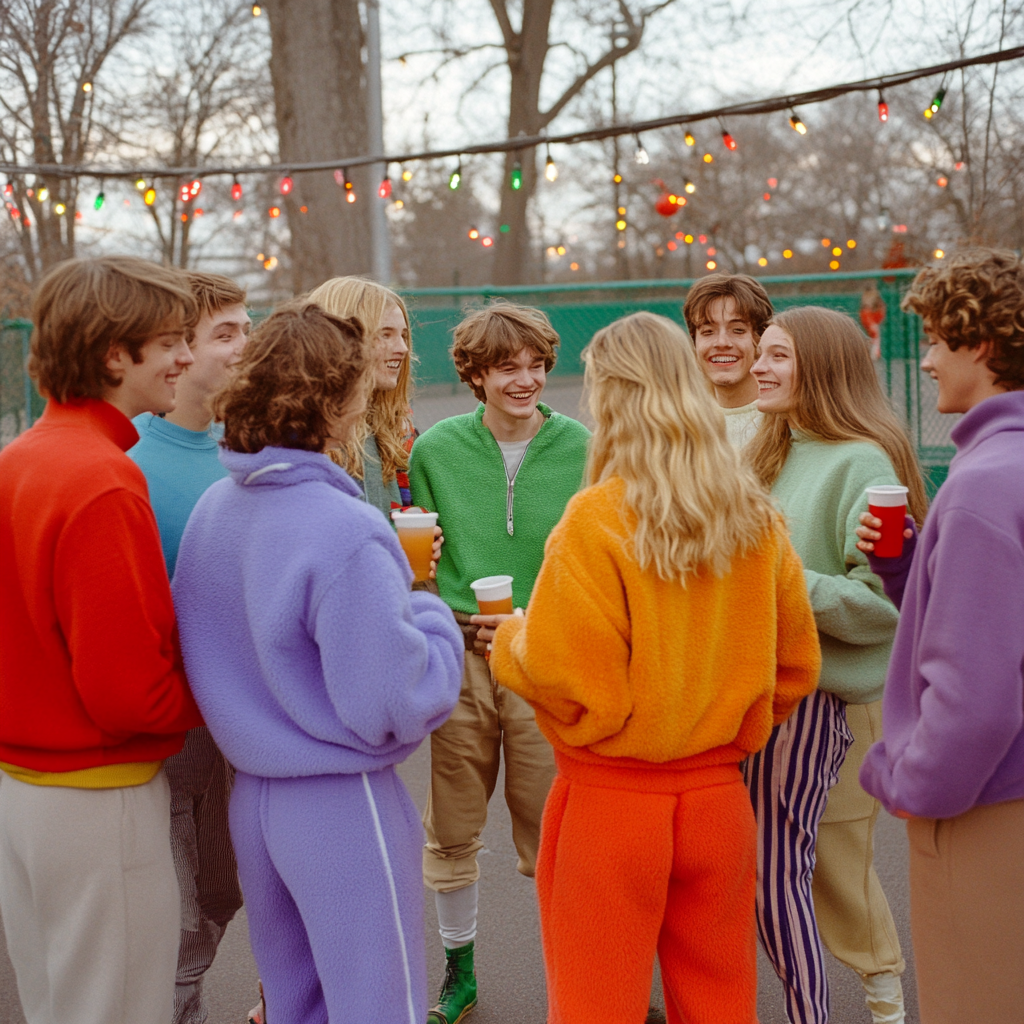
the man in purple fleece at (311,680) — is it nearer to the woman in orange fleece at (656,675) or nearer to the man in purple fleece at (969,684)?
the woman in orange fleece at (656,675)

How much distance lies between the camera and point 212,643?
210 cm

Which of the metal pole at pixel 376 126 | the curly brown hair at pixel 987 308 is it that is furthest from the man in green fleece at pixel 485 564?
the metal pole at pixel 376 126

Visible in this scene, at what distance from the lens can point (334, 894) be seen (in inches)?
79.4

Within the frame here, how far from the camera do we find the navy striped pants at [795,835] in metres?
2.64

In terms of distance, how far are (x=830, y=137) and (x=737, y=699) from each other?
33.5 meters

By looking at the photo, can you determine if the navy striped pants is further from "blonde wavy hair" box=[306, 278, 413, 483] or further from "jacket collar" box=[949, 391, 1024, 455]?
"blonde wavy hair" box=[306, 278, 413, 483]

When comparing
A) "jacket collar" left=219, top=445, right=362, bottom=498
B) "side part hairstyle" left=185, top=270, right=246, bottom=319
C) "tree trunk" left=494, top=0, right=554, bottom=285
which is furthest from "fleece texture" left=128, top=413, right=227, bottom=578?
"tree trunk" left=494, top=0, right=554, bottom=285

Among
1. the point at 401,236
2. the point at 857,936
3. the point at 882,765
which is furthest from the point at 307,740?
the point at 401,236

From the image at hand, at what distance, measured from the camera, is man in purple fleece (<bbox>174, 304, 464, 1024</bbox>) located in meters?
1.97

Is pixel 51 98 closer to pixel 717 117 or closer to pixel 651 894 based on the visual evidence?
pixel 717 117

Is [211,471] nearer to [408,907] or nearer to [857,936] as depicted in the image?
[408,907]

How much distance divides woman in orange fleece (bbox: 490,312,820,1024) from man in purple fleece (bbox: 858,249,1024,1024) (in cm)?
30

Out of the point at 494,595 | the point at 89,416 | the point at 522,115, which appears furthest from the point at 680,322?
the point at 522,115

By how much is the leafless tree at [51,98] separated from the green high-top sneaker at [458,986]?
11312 mm
